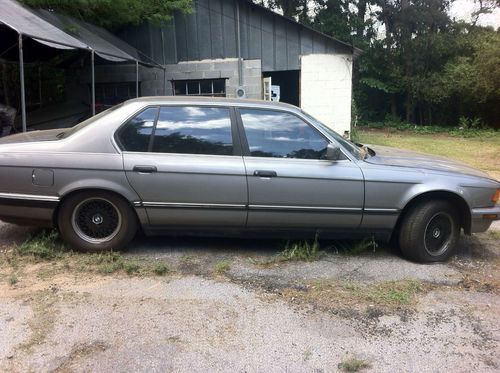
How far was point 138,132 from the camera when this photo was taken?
467 centimetres

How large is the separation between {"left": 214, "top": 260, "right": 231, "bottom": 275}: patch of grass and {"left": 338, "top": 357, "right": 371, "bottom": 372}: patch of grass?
160 centimetres

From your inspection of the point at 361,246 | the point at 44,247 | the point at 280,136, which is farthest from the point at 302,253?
the point at 44,247

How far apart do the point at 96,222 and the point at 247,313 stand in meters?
1.85

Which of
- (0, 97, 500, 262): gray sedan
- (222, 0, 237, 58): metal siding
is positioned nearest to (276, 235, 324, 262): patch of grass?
(0, 97, 500, 262): gray sedan

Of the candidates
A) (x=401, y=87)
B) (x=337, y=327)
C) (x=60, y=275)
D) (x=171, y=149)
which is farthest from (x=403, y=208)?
(x=401, y=87)

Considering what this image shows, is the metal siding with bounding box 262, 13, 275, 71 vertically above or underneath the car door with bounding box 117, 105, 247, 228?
above

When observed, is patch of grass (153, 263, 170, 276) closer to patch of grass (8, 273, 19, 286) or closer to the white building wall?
patch of grass (8, 273, 19, 286)

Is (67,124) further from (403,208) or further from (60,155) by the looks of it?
(403,208)

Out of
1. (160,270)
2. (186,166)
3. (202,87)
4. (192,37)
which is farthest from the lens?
(202,87)

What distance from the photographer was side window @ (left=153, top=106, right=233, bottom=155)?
4668 mm

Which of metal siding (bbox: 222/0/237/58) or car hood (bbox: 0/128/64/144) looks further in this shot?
metal siding (bbox: 222/0/237/58)

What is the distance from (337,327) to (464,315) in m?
1.05

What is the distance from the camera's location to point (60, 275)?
4.27 m

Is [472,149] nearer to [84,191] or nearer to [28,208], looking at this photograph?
[84,191]
